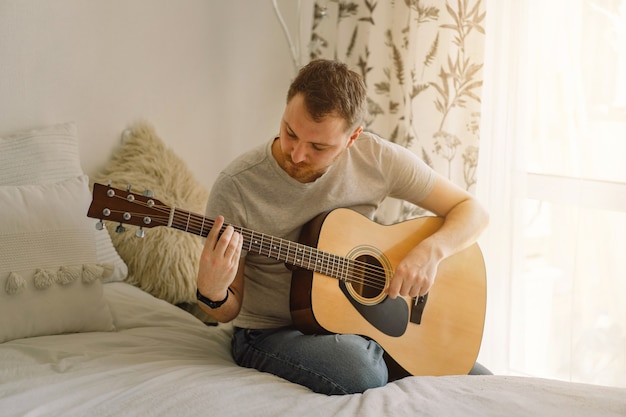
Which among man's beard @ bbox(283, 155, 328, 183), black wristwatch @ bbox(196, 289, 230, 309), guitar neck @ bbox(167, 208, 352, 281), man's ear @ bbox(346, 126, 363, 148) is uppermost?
man's ear @ bbox(346, 126, 363, 148)

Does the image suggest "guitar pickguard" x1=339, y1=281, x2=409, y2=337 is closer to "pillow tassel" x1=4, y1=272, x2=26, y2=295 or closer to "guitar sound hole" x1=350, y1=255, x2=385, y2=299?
"guitar sound hole" x1=350, y1=255, x2=385, y2=299

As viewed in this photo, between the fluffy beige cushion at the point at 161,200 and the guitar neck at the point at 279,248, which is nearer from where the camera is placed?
the guitar neck at the point at 279,248

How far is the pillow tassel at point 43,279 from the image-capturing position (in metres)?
1.54

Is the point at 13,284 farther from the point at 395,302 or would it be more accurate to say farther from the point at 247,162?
the point at 395,302

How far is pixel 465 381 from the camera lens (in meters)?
1.41

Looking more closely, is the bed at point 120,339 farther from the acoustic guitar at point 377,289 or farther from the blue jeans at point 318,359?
the acoustic guitar at point 377,289

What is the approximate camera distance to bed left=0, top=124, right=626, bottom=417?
127cm

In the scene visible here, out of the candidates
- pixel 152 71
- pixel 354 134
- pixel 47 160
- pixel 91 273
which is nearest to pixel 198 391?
pixel 91 273

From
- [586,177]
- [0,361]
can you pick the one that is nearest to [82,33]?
[0,361]

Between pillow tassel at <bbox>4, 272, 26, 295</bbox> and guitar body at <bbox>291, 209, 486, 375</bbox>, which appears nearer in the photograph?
pillow tassel at <bbox>4, 272, 26, 295</bbox>

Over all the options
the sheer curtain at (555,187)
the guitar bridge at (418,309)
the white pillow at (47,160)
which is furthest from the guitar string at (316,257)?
the sheer curtain at (555,187)

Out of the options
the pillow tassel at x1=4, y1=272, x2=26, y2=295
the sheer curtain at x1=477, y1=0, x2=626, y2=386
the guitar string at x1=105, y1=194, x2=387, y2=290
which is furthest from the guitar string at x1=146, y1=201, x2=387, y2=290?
the sheer curtain at x1=477, y1=0, x2=626, y2=386

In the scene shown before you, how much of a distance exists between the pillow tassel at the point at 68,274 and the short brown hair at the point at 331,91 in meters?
0.62

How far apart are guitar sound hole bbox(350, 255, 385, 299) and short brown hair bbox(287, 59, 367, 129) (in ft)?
1.08
